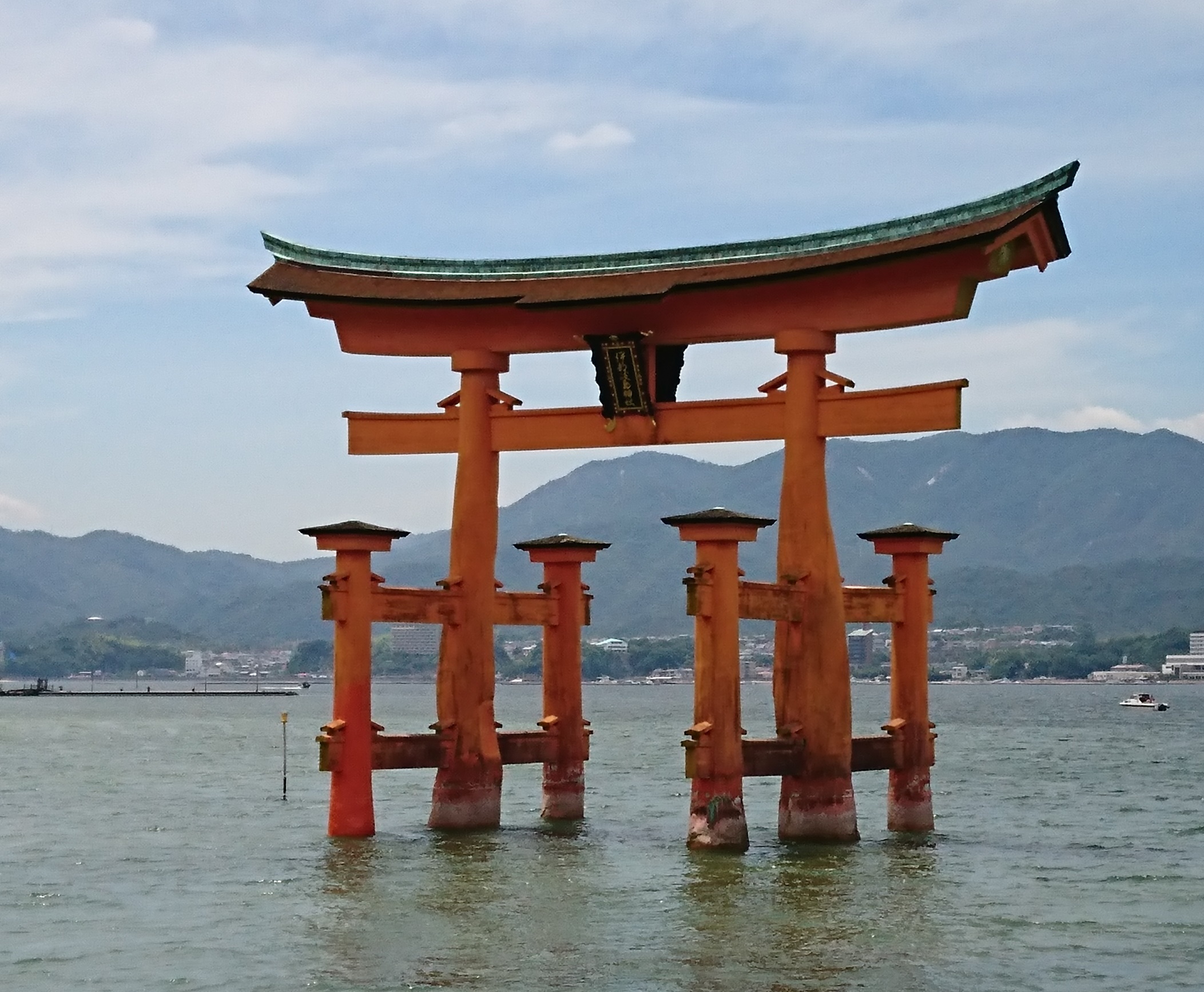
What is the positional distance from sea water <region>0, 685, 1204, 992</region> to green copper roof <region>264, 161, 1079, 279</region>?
8.32 metres

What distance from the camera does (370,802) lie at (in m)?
27.8

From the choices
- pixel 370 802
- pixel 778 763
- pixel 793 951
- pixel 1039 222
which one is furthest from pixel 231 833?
pixel 1039 222

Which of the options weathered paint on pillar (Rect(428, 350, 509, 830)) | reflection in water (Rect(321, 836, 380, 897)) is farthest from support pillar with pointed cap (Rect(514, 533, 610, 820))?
reflection in water (Rect(321, 836, 380, 897))

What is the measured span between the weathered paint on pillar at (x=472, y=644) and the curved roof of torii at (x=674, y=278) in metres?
1.09

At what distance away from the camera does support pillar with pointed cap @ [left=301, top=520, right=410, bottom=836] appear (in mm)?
26781

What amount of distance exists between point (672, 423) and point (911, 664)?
16.4 ft

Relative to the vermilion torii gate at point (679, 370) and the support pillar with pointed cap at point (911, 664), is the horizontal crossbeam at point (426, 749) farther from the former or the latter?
the support pillar with pointed cap at point (911, 664)

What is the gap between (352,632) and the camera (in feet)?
87.8

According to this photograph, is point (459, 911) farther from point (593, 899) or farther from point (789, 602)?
point (789, 602)

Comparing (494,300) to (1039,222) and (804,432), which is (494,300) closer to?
(804,432)

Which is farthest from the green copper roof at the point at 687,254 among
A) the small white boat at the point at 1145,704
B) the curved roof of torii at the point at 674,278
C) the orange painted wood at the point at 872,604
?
the small white boat at the point at 1145,704

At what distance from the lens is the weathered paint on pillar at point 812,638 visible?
86.5 ft

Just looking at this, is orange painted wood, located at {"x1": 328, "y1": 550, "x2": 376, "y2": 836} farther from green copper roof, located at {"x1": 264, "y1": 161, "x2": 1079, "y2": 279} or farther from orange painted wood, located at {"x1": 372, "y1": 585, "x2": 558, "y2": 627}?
green copper roof, located at {"x1": 264, "y1": 161, "x2": 1079, "y2": 279}

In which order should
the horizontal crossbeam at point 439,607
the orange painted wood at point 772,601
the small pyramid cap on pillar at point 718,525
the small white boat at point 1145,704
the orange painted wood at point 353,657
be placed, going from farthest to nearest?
1. the small white boat at point 1145,704
2. the horizontal crossbeam at point 439,607
3. the orange painted wood at point 353,657
4. the orange painted wood at point 772,601
5. the small pyramid cap on pillar at point 718,525
